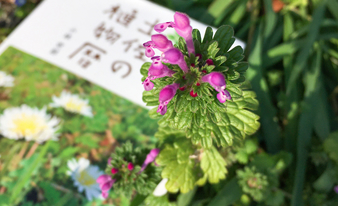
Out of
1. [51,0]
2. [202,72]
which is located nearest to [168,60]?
[202,72]

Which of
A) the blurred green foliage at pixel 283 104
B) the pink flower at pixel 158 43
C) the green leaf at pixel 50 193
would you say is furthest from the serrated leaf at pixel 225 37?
the green leaf at pixel 50 193

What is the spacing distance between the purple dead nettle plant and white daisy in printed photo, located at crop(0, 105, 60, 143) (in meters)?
1.27

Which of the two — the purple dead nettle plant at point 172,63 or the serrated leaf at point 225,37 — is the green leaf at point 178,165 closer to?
the purple dead nettle plant at point 172,63

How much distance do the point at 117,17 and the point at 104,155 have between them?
1.20m

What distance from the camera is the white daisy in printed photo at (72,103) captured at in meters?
1.88

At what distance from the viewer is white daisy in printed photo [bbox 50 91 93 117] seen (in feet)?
6.16

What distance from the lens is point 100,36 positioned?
207 centimetres

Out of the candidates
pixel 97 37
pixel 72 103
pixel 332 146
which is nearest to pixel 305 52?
pixel 332 146

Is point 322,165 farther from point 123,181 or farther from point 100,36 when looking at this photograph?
point 100,36

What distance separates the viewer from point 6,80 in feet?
6.61

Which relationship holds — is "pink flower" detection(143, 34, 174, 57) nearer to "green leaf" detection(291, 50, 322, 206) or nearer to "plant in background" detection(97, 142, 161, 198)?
"plant in background" detection(97, 142, 161, 198)

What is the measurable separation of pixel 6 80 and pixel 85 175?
110 centimetres

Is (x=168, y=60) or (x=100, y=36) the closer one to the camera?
(x=168, y=60)

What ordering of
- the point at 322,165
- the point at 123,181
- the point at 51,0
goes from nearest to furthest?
1. the point at 123,181
2. the point at 322,165
3. the point at 51,0
